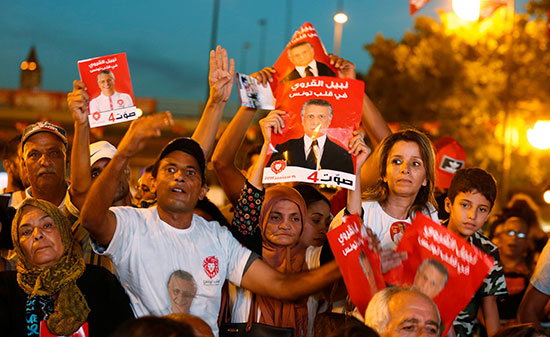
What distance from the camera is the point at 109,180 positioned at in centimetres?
342

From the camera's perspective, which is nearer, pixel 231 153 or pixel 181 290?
pixel 181 290

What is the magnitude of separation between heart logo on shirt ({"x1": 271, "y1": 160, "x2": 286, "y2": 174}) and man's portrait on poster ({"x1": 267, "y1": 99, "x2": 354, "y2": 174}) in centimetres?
2

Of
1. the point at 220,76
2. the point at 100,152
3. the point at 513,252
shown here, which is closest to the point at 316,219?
the point at 220,76

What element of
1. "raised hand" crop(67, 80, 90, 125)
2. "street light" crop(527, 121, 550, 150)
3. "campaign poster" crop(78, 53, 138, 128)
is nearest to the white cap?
A: "campaign poster" crop(78, 53, 138, 128)

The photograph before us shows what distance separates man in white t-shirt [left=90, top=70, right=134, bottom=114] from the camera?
14.1 feet

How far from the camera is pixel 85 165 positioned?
3.82m

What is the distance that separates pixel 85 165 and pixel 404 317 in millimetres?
1948

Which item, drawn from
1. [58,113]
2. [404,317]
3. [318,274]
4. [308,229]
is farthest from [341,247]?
[58,113]

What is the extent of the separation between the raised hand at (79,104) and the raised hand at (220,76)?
2.79 feet

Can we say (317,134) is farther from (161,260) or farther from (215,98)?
(161,260)

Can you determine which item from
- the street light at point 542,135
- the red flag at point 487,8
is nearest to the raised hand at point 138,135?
the red flag at point 487,8

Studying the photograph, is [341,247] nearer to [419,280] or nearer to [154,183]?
[419,280]

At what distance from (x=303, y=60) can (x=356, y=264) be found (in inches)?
64.1

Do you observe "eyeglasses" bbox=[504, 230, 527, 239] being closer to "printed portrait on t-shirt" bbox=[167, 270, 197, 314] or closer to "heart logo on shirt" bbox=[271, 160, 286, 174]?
"heart logo on shirt" bbox=[271, 160, 286, 174]
